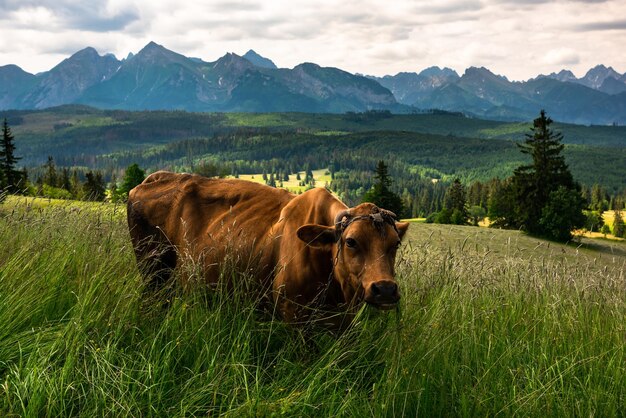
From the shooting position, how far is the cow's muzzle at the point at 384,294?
206 inches

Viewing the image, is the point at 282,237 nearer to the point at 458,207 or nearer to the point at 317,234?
the point at 317,234

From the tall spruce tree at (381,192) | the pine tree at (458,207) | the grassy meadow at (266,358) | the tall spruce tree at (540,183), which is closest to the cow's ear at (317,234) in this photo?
the grassy meadow at (266,358)

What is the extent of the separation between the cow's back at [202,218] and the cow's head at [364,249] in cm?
120

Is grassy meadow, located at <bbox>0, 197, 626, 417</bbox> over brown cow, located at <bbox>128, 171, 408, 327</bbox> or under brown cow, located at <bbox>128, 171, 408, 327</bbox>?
under

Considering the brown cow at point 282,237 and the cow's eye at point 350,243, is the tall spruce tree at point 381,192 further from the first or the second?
the cow's eye at point 350,243

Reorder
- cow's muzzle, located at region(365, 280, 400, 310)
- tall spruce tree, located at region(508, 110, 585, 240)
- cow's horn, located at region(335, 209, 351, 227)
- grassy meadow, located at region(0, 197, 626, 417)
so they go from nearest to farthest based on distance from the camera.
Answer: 1. grassy meadow, located at region(0, 197, 626, 417)
2. cow's muzzle, located at region(365, 280, 400, 310)
3. cow's horn, located at region(335, 209, 351, 227)
4. tall spruce tree, located at region(508, 110, 585, 240)

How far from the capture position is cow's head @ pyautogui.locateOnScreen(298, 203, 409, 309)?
5.31 meters

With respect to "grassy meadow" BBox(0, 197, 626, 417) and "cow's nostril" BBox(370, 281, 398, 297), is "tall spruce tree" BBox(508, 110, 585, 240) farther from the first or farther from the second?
"cow's nostril" BBox(370, 281, 398, 297)

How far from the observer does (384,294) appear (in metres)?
5.25

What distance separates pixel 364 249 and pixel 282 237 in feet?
5.25

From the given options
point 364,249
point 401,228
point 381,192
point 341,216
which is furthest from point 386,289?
point 381,192

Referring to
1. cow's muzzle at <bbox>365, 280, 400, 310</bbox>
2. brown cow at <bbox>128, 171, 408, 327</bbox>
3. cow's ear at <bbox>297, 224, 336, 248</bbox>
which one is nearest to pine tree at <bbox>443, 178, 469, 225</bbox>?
brown cow at <bbox>128, 171, 408, 327</bbox>

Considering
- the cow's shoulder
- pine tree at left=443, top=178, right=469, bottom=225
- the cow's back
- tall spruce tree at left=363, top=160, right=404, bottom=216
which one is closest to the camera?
the cow's shoulder

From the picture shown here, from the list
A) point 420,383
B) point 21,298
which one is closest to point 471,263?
point 420,383
